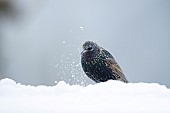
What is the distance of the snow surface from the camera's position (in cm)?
92

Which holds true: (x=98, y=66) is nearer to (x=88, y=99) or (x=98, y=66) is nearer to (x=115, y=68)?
(x=115, y=68)

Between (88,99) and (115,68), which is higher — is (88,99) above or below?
below

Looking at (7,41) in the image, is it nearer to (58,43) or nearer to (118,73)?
(58,43)

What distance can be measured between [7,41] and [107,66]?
543cm

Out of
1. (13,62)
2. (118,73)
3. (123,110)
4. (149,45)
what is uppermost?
(149,45)

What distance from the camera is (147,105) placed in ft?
3.13

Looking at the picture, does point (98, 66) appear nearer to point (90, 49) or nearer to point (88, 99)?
point (90, 49)

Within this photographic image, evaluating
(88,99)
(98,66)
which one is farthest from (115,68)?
(88,99)

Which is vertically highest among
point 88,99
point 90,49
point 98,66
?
point 90,49

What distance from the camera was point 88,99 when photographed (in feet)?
3.21

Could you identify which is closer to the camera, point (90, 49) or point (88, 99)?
point (88, 99)

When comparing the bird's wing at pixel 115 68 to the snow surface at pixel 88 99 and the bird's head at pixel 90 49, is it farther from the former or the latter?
the snow surface at pixel 88 99

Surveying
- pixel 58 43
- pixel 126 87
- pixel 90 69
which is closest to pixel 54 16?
pixel 58 43

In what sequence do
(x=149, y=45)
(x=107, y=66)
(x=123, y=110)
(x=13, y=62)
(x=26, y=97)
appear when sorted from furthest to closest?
1. (x=149, y=45)
2. (x=13, y=62)
3. (x=107, y=66)
4. (x=26, y=97)
5. (x=123, y=110)
